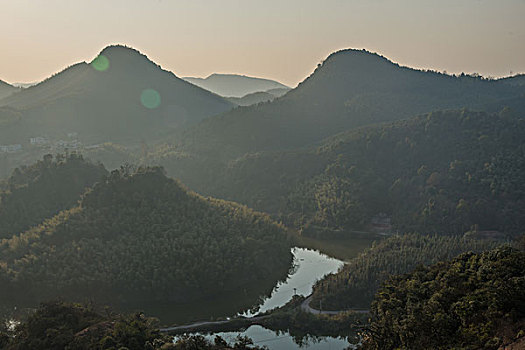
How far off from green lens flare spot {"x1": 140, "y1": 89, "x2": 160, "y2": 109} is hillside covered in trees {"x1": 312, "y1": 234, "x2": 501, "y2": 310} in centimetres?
10783

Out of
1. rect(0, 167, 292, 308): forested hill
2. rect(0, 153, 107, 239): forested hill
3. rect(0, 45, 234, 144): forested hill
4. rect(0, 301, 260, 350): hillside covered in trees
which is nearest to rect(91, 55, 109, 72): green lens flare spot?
rect(0, 45, 234, 144): forested hill

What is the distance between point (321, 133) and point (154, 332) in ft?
273

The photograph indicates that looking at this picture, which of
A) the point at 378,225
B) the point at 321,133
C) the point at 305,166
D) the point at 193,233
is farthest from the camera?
the point at 321,133

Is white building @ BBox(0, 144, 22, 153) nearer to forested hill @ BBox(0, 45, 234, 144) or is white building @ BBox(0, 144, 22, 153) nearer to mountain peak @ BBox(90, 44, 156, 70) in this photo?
forested hill @ BBox(0, 45, 234, 144)

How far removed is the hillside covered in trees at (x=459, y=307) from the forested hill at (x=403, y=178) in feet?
126

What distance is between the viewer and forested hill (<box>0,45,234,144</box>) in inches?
4518

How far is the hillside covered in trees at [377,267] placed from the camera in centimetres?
3628

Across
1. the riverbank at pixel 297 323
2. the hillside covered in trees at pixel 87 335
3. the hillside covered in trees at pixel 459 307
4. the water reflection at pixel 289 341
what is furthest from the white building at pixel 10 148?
the hillside covered in trees at pixel 459 307

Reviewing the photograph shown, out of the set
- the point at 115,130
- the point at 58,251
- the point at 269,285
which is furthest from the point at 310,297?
the point at 115,130

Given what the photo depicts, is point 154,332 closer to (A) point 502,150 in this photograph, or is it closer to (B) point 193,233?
(B) point 193,233

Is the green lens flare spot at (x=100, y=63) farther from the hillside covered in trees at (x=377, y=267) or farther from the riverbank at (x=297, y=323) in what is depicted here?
the riverbank at (x=297, y=323)

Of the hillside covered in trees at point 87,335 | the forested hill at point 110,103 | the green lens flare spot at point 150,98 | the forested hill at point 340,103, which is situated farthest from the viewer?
the green lens flare spot at point 150,98

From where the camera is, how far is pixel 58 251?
4166 centimetres

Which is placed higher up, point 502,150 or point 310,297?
point 502,150
